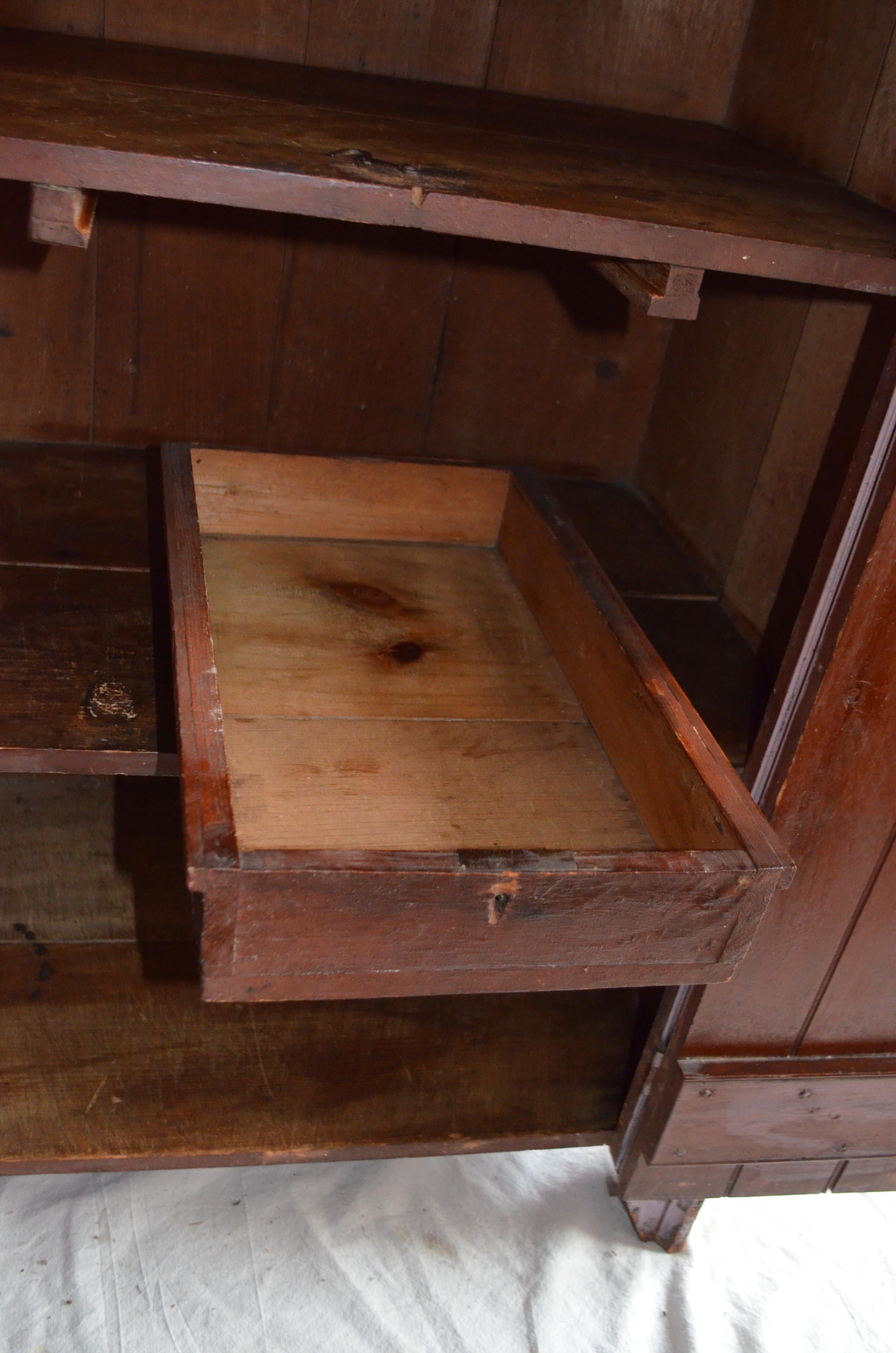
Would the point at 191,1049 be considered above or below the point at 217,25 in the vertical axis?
below

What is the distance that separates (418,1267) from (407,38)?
1.37 meters

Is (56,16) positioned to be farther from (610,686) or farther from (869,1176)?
(869,1176)

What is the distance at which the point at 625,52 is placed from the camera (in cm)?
136

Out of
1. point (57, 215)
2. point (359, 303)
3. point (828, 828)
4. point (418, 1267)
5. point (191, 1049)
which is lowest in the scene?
point (418, 1267)

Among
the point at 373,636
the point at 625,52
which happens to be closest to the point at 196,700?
the point at 373,636

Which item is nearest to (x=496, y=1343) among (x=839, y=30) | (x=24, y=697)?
(x=24, y=697)

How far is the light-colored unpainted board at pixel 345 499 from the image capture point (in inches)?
51.2

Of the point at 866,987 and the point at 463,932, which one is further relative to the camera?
the point at 866,987

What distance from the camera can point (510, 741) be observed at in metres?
1.08

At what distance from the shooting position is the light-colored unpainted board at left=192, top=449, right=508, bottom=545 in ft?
4.26

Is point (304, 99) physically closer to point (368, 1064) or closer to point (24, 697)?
point (24, 697)

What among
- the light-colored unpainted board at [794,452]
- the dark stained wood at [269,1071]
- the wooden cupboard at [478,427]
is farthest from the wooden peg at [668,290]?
the dark stained wood at [269,1071]

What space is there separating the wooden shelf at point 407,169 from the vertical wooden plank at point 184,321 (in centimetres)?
24

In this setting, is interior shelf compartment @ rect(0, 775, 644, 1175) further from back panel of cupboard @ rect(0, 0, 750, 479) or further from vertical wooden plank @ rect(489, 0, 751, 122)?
vertical wooden plank @ rect(489, 0, 751, 122)
